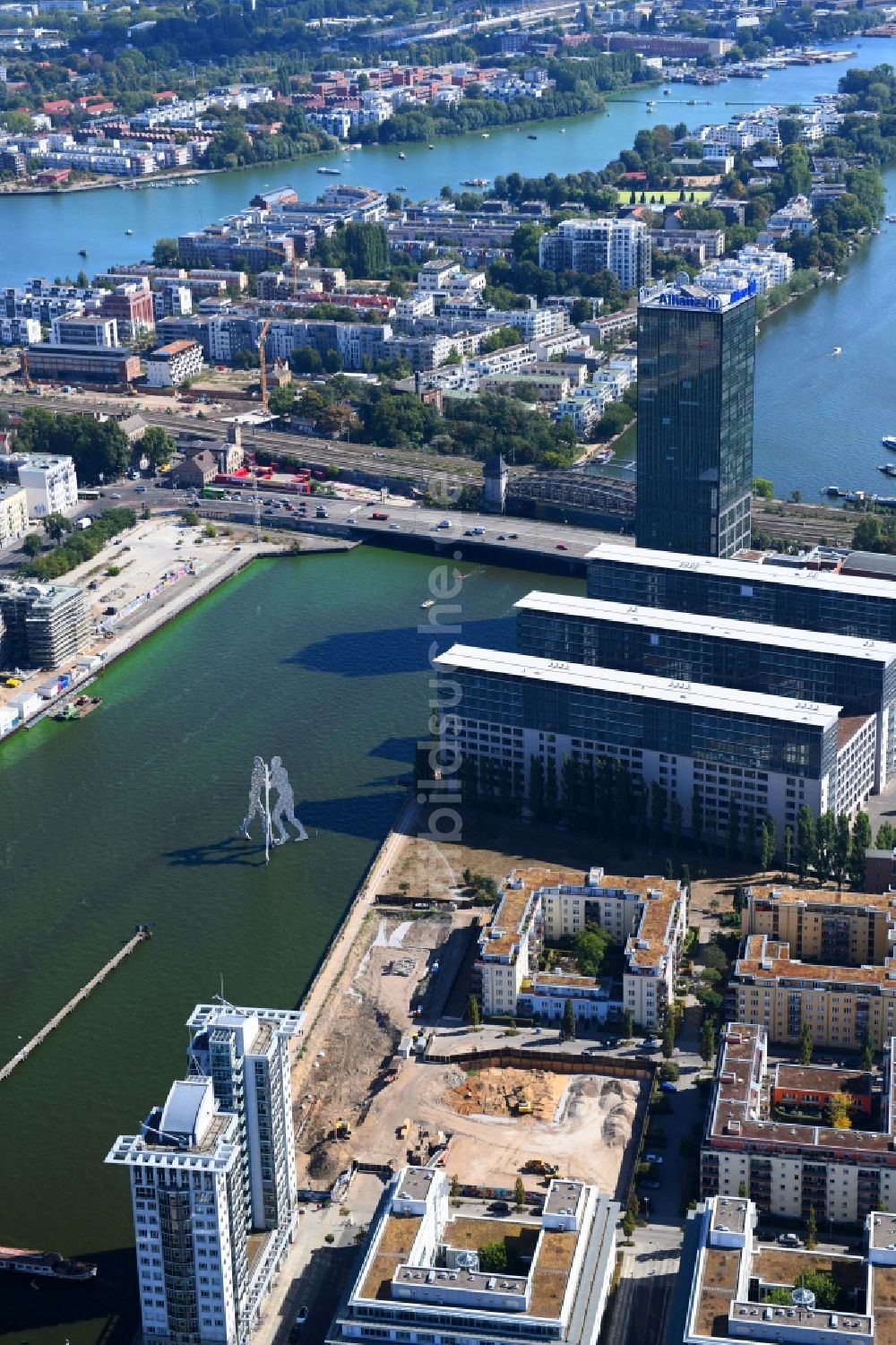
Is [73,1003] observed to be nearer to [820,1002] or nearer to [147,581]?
[820,1002]

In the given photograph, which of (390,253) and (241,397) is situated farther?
(390,253)

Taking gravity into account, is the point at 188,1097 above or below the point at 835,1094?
above

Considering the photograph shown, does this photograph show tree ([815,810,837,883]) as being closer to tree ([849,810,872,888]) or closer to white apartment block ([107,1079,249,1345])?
tree ([849,810,872,888])

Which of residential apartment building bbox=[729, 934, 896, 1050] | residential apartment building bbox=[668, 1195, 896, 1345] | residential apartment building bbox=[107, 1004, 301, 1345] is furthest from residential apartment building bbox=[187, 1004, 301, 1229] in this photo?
residential apartment building bbox=[729, 934, 896, 1050]

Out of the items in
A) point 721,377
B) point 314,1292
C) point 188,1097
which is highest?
point 721,377

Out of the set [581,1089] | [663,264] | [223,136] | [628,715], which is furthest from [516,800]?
[223,136]

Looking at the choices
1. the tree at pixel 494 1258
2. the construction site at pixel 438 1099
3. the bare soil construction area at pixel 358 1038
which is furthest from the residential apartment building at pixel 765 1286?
the bare soil construction area at pixel 358 1038

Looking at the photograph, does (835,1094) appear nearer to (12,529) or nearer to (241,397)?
(12,529)
